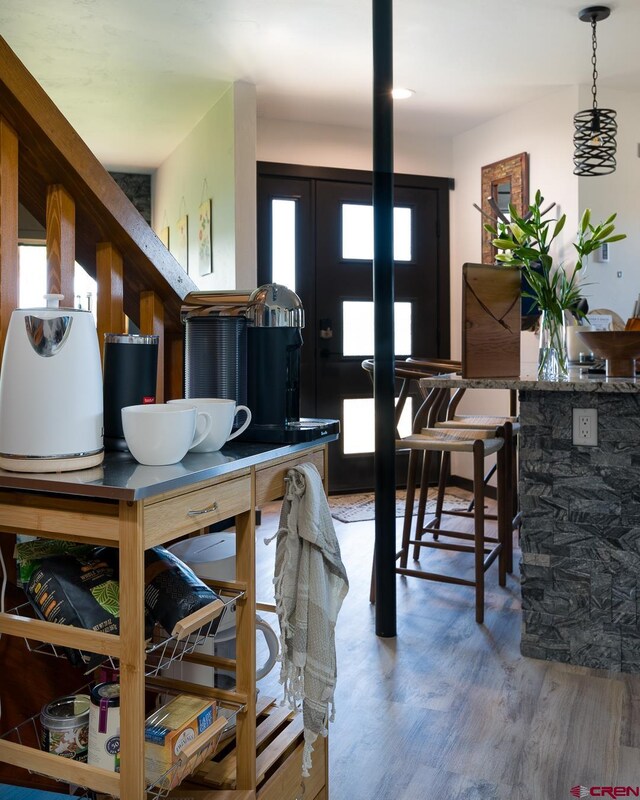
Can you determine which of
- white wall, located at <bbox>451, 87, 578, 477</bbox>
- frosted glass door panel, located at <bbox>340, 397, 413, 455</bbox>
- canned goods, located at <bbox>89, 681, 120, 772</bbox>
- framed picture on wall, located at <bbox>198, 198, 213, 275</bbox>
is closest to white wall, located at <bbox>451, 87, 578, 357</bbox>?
white wall, located at <bbox>451, 87, 578, 477</bbox>

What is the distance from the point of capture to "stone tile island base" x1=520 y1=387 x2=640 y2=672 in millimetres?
2250

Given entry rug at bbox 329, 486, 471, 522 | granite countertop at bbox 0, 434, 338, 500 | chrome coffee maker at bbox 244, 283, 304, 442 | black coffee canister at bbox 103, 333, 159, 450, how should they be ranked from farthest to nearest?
1. entry rug at bbox 329, 486, 471, 522
2. chrome coffee maker at bbox 244, 283, 304, 442
3. black coffee canister at bbox 103, 333, 159, 450
4. granite countertop at bbox 0, 434, 338, 500

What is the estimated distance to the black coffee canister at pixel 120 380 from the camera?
51.4 inches

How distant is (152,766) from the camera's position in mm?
1154

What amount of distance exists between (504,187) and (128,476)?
4.24 meters

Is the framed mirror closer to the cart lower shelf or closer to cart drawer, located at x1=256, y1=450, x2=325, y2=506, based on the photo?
cart drawer, located at x1=256, y1=450, x2=325, y2=506

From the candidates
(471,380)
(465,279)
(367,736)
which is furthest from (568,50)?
(367,736)

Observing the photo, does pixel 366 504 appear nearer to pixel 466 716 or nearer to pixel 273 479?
pixel 466 716

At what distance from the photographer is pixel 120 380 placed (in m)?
1.31

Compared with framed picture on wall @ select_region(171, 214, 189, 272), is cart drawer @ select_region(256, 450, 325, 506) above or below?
below

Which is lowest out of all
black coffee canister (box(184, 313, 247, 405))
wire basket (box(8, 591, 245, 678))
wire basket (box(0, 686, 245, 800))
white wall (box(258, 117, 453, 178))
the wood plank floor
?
the wood plank floor

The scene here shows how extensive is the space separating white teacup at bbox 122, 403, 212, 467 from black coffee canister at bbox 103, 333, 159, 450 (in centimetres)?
12

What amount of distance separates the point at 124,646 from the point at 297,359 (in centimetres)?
71

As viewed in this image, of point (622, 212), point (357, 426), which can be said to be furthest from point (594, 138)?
point (357, 426)
